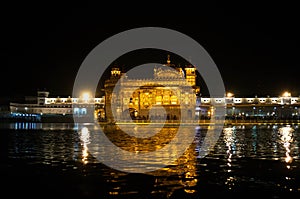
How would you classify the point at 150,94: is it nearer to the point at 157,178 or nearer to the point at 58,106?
the point at 58,106

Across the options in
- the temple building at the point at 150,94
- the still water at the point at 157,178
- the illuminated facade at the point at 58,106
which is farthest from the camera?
the illuminated facade at the point at 58,106

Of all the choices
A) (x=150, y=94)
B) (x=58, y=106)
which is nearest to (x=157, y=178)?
(x=150, y=94)

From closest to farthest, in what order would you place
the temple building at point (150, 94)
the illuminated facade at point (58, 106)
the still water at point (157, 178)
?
1. the still water at point (157, 178)
2. the temple building at point (150, 94)
3. the illuminated facade at point (58, 106)

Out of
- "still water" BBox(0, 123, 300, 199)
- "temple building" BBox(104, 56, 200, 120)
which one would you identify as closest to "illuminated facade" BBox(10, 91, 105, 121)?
"temple building" BBox(104, 56, 200, 120)

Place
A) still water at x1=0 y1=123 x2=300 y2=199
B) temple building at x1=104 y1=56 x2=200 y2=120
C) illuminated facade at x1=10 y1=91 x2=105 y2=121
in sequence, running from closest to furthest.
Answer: still water at x1=0 y1=123 x2=300 y2=199 → temple building at x1=104 y1=56 x2=200 y2=120 → illuminated facade at x1=10 y1=91 x2=105 y2=121

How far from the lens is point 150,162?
60.8 feet

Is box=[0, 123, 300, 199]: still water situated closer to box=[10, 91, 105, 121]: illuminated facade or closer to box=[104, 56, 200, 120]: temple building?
box=[104, 56, 200, 120]: temple building

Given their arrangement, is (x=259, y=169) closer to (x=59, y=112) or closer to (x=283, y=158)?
(x=283, y=158)

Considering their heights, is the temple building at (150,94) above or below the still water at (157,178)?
above

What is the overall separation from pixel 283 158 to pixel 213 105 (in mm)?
83661

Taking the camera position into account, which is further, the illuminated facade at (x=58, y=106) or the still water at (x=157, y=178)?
the illuminated facade at (x=58, y=106)

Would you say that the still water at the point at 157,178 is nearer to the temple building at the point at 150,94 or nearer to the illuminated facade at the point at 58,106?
the temple building at the point at 150,94

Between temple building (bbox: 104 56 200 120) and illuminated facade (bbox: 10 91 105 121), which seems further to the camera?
illuminated facade (bbox: 10 91 105 121)

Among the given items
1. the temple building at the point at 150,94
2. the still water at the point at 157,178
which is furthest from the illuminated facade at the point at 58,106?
the still water at the point at 157,178
